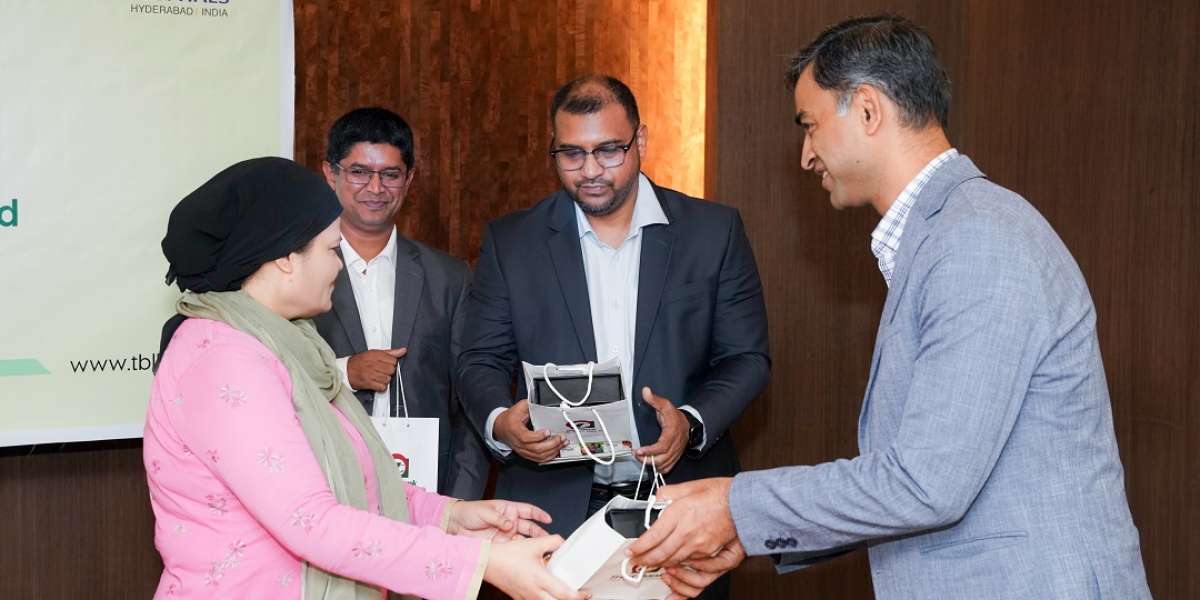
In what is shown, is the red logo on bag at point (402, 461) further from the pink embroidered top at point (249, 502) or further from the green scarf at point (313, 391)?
the pink embroidered top at point (249, 502)

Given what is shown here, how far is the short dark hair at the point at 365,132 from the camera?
338 centimetres

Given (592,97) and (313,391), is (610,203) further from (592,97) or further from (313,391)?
(313,391)

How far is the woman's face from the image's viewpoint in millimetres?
2004

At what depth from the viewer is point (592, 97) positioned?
3.03 meters

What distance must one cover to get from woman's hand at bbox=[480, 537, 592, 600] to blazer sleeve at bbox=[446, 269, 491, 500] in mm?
1403

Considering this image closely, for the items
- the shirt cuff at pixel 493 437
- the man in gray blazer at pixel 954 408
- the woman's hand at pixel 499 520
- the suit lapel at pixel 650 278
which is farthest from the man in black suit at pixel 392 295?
the man in gray blazer at pixel 954 408

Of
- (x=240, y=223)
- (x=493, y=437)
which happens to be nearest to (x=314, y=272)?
(x=240, y=223)

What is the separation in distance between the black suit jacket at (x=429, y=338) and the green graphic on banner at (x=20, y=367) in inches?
29.5

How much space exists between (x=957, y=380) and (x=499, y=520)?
1.05m

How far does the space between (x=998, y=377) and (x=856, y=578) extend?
2672 mm

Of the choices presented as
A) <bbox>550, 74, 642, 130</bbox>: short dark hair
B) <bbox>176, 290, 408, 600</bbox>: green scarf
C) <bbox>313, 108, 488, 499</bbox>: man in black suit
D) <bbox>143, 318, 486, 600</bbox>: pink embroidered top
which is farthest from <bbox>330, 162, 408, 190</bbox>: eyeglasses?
<bbox>143, 318, 486, 600</bbox>: pink embroidered top

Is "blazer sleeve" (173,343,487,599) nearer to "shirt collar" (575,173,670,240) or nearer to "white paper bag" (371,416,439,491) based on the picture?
"white paper bag" (371,416,439,491)

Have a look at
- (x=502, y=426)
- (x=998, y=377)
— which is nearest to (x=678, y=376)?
(x=502, y=426)

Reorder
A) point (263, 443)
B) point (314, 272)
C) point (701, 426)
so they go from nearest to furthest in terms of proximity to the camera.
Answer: point (263, 443) < point (314, 272) < point (701, 426)
